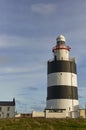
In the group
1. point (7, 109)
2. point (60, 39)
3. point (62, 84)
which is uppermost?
point (60, 39)

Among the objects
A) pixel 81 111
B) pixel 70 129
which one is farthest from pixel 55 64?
pixel 70 129

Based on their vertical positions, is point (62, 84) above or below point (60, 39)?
below

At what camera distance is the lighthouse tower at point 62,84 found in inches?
1785

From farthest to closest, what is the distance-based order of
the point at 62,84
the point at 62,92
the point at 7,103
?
1. the point at 7,103
2. the point at 62,84
3. the point at 62,92

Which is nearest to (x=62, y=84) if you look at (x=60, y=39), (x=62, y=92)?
(x=62, y=92)

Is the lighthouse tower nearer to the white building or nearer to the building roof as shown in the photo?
the white building

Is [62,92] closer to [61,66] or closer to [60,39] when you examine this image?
[61,66]

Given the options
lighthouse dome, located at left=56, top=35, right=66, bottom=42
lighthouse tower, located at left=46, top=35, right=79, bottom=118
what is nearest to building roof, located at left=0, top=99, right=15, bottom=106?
lighthouse tower, located at left=46, top=35, right=79, bottom=118

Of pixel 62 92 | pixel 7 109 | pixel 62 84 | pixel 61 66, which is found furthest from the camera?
pixel 7 109

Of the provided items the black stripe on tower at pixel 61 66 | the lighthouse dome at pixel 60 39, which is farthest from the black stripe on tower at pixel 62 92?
the lighthouse dome at pixel 60 39

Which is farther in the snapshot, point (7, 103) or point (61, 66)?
point (7, 103)

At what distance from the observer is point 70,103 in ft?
150

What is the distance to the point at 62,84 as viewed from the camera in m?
45.5

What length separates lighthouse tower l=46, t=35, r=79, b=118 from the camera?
45.3 m
